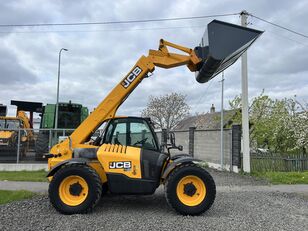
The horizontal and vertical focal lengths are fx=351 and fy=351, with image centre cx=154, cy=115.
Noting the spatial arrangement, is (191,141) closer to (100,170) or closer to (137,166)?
(100,170)

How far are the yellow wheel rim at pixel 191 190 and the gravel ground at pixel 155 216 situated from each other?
0.37m

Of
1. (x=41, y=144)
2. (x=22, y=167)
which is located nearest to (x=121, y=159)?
(x=22, y=167)

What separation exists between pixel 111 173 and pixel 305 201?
5554 mm

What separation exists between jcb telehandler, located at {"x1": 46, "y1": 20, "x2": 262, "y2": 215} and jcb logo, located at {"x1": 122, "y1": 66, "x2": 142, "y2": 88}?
2.93 ft

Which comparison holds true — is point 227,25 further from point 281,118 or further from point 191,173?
point 281,118

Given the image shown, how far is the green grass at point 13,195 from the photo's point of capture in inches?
349

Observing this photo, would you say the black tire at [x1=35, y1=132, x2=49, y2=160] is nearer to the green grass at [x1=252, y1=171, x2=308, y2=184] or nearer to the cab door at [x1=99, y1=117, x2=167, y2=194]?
the cab door at [x1=99, y1=117, x2=167, y2=194]

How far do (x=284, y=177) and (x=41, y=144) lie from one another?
10.9 m

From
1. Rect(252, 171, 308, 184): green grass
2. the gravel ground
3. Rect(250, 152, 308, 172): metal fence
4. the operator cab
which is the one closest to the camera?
the gravel ground

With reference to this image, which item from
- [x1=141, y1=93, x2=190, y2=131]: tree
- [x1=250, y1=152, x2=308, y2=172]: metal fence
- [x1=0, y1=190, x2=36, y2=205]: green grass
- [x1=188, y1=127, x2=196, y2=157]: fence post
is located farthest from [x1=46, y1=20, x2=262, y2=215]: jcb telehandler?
[x1=141, y1=93, x2=190, y2=131]: tree

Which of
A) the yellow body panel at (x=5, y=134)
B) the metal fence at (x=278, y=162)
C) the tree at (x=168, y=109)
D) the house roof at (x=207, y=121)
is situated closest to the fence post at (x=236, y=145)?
the metal fence at (x=278, y=162)

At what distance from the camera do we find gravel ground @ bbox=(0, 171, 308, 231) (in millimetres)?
6680

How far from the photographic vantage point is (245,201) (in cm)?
930

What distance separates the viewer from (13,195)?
9297mm
